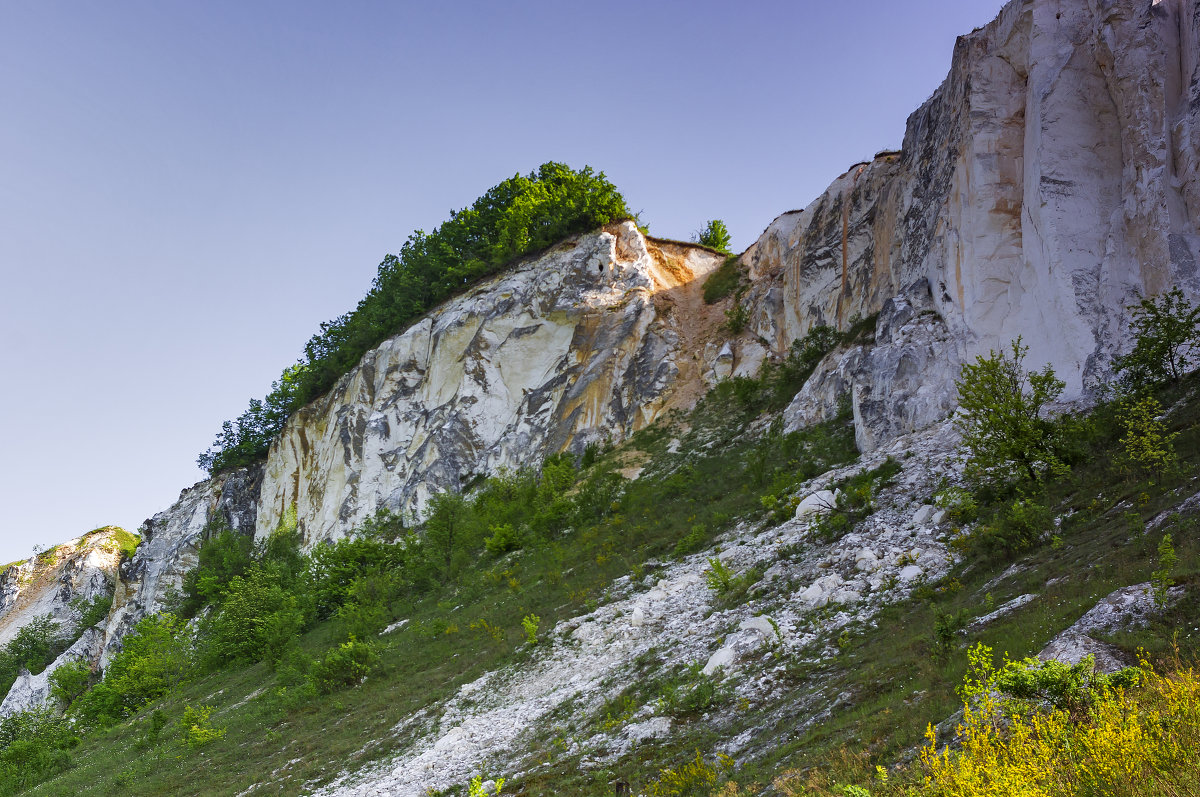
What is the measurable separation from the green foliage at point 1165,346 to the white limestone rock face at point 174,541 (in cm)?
5475

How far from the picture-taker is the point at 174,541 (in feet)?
179

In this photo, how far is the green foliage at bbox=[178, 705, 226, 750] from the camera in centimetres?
1889

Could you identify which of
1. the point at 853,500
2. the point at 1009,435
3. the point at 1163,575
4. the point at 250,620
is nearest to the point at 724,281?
the point at 853,500

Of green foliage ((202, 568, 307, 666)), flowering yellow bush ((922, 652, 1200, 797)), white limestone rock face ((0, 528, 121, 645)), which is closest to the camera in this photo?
flowering yellow bush ((922, 652, 1200, 797))

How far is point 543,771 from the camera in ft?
31.8

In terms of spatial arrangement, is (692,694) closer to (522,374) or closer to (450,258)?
(522,374)

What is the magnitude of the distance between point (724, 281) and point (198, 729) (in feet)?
105

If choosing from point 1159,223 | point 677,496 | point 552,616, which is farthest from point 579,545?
point 1159,223

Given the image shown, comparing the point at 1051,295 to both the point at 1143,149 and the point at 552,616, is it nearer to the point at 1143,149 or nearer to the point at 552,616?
the point at 1143,149

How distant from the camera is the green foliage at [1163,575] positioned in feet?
21.9

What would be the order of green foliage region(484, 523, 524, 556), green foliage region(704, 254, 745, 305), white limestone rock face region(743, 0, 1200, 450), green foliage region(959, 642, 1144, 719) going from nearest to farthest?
green foliage region(959, 642, 1144, 719) < white limestone rock face region(743, 0, 1200, 450) < green foliage region(484, 523, 524, 556) < green foliage region(704, 254, 745, 305)

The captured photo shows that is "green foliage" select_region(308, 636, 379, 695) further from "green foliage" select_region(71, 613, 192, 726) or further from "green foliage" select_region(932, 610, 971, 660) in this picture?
"green foliage" select_region(71, 613, 192, 726)

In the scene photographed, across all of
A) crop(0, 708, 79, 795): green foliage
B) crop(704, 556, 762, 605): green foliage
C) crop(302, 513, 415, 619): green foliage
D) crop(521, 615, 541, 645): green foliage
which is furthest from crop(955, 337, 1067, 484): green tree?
crop(0, 708, 79, 795): green foliage

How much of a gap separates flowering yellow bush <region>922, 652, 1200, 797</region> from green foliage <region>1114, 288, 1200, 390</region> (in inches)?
472
